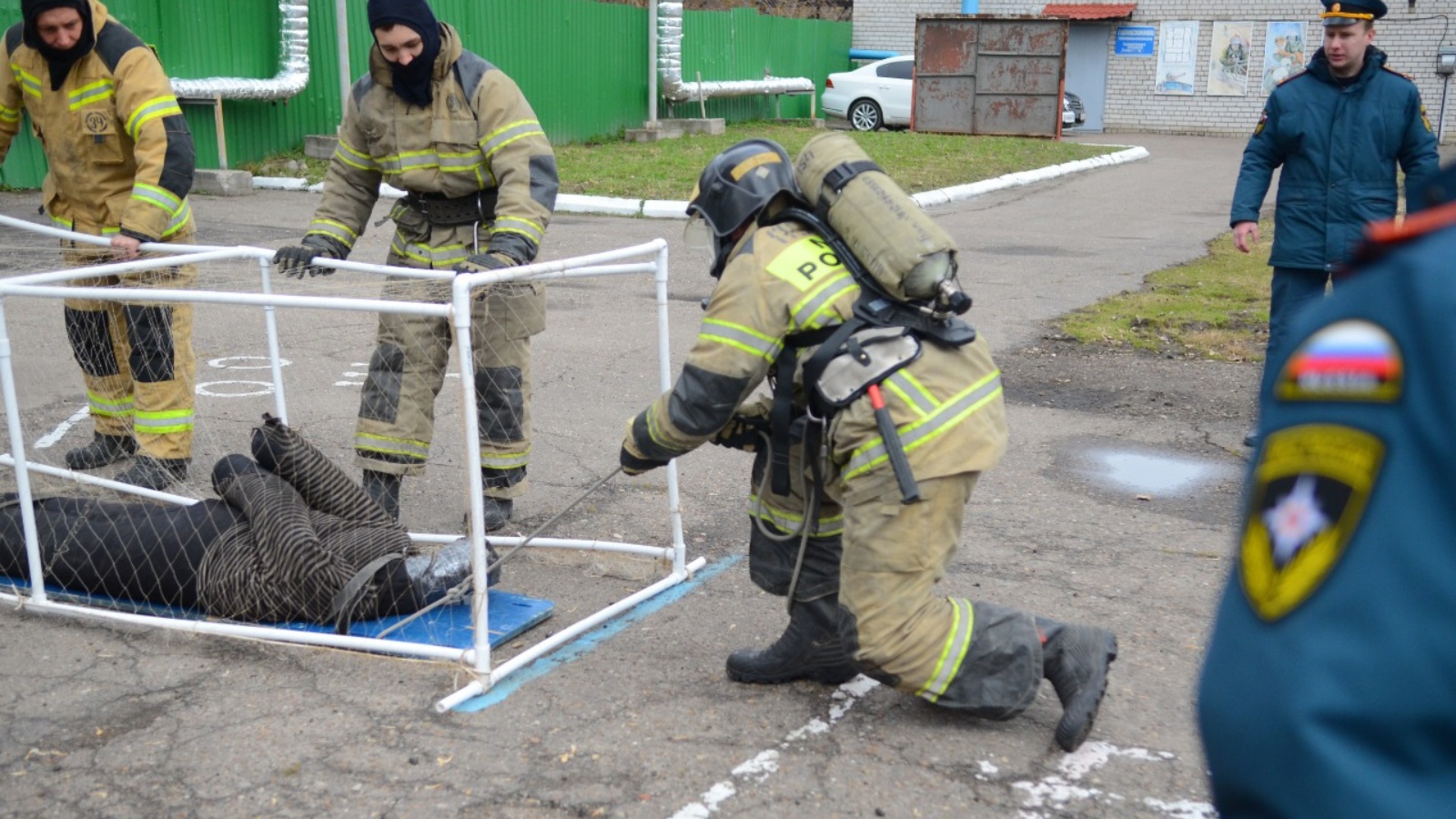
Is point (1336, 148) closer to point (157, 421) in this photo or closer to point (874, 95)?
point (157, 421)

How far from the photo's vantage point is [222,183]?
546 inches

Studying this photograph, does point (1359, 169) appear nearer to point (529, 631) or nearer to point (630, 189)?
point (529, 631)

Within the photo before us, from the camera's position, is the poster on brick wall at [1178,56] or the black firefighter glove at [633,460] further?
the poster on brick wall at [1178,56]

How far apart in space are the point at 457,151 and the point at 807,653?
2.27 metres

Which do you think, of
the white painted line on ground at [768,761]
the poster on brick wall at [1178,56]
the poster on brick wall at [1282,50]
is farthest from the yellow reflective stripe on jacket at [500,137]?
the poster on brick wall at [1178,56]

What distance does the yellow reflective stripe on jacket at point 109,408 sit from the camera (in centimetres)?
561

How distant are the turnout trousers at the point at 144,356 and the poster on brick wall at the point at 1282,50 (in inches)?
1107

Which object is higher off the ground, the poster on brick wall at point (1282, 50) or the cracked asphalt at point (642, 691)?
Answer: the poster on brick wall at point (1282, 50)

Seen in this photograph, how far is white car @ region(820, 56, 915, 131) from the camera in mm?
25188

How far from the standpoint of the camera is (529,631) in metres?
4.05

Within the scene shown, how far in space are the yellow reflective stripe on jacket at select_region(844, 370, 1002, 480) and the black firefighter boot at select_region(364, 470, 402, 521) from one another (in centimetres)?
230

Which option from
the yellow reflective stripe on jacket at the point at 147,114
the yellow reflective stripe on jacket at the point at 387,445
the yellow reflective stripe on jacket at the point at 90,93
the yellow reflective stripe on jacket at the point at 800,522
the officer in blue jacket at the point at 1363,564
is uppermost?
the yellow reflective stripe on jacket at the point at 90,93

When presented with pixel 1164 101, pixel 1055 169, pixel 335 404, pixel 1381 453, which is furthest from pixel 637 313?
pixel 1164 101

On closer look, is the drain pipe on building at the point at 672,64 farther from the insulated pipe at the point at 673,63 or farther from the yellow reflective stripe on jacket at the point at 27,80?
the yellow reflective stripe on jacket at the point at 27,80
